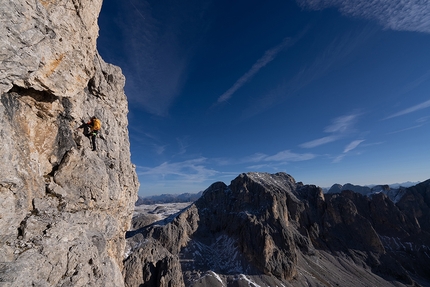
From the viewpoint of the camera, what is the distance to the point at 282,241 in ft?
382

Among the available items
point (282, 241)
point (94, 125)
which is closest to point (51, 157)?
point (94, 125)

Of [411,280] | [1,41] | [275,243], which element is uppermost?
[1,41]

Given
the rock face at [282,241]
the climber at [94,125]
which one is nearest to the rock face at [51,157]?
the climber at [94,125]

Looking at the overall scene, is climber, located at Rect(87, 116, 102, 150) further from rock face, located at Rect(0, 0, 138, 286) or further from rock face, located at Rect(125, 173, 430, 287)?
rock face, located at Rect(125, 173, 430, 287)

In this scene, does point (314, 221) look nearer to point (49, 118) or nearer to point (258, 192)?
point (258, 192)

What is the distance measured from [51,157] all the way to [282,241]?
12932 centimetres

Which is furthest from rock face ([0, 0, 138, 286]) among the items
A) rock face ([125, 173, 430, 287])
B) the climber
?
rock face ([125, 173, 430, 287])

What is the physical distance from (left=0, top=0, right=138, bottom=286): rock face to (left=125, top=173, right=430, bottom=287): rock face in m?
91.1

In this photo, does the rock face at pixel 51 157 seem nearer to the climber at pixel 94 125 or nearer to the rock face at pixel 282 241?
the climber at pixel 94 125

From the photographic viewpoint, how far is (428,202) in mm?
167625

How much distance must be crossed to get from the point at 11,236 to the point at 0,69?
820 cm

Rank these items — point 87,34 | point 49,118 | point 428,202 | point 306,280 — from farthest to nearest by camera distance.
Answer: point 428,202 < point 306,280 < point 87,34 < point 49,118

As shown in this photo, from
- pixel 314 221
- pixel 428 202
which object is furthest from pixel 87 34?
pixel 428 202

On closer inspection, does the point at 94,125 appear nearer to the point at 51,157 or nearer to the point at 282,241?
the point at 51,157
